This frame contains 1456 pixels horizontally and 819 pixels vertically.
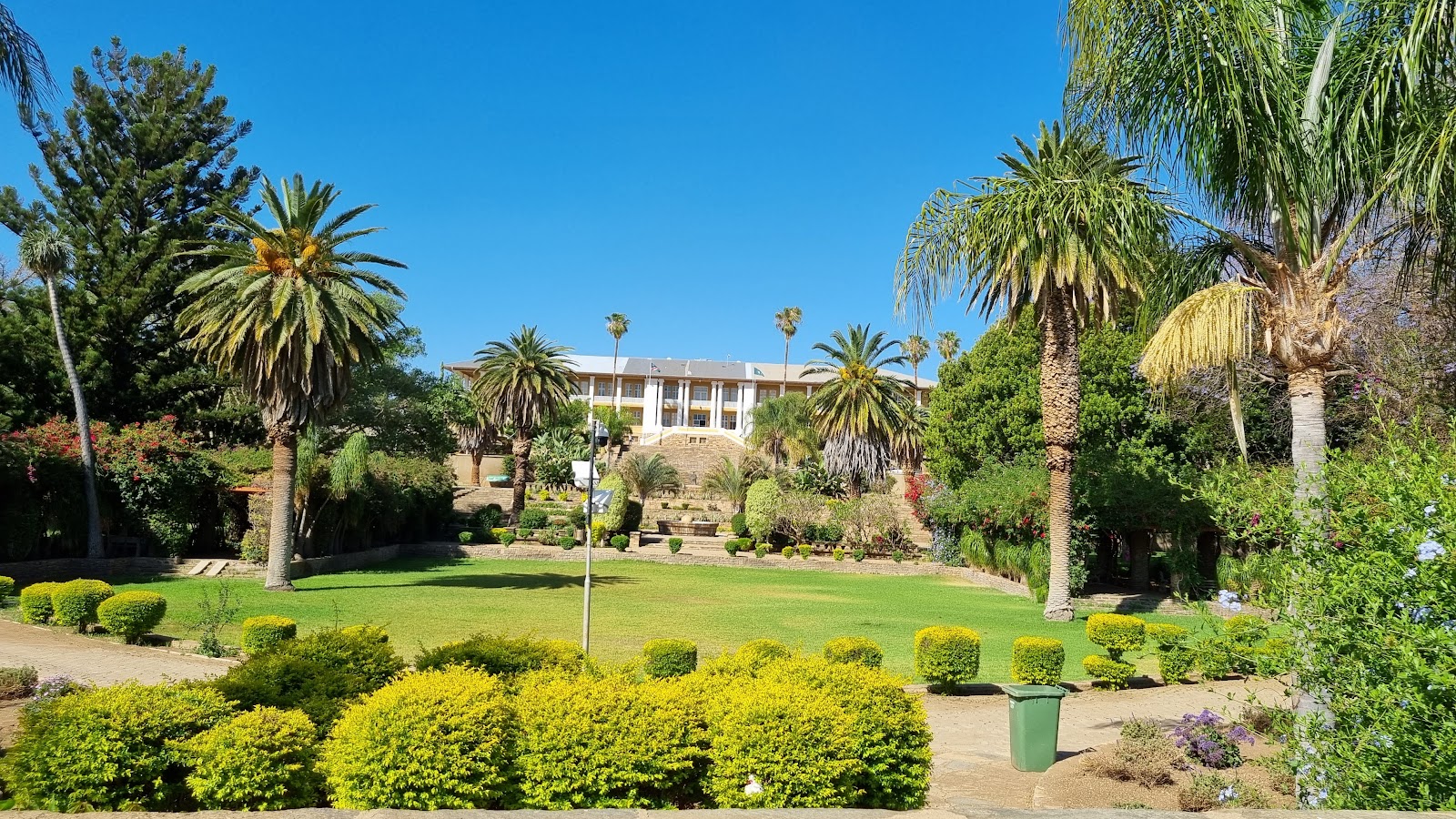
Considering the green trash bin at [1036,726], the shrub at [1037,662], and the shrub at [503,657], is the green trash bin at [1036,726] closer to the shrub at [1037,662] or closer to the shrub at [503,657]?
the shrub at [1037,662]

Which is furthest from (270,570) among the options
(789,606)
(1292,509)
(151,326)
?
(1292,509)

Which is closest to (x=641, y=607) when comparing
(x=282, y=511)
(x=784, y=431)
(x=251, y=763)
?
(x=282, y=511)

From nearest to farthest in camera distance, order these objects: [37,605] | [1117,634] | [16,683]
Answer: [16,683]
[1117,634]
[37,605]

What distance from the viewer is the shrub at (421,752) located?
4633 millimetres

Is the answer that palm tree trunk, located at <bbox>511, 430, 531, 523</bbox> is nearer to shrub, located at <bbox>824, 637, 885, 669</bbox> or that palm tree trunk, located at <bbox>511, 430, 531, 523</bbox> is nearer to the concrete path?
the concrete path

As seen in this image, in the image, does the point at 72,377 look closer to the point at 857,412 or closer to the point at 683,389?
the point at 857,412

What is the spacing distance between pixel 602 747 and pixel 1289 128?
6553mm

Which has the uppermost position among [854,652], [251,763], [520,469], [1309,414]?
[520,469]

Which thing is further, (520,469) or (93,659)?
(520,469)

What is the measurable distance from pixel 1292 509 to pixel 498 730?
4.70 meters

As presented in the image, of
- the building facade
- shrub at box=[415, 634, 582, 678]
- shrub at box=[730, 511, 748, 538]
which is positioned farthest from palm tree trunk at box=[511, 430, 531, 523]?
the building facade

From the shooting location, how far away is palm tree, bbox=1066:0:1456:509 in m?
6.92

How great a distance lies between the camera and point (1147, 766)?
7703 millimetres

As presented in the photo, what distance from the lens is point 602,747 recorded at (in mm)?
5004
